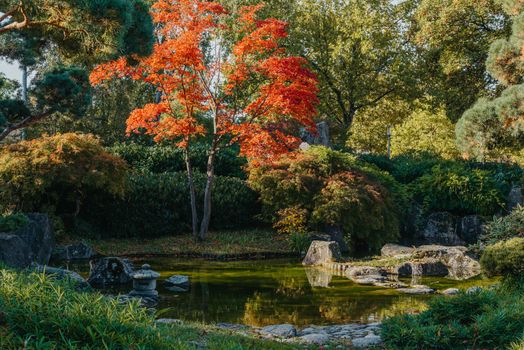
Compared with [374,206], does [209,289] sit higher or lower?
lower

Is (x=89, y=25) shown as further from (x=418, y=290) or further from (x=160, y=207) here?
(x=160, y=207)

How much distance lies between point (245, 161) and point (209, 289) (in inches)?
356

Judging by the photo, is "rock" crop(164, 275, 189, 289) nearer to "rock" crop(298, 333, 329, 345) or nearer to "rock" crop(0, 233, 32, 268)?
"rock" crop(0, 233, 32, 268)

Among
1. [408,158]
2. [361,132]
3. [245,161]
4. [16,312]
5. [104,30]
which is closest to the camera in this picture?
[16,312]

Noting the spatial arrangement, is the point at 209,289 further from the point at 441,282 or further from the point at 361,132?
the point at 361,132

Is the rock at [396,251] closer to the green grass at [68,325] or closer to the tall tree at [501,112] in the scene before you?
the tall tree at [501,112]

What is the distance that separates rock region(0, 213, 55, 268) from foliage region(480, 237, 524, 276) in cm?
691

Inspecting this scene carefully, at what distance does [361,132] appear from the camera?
29719mm

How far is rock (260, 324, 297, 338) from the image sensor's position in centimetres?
645

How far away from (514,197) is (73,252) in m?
12.3

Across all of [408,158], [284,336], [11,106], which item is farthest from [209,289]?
[408,158]

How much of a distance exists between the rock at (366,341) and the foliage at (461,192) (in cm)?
1175

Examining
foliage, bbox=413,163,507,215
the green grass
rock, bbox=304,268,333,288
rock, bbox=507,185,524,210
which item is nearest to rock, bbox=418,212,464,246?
foliage, bbox=413,163,507,215

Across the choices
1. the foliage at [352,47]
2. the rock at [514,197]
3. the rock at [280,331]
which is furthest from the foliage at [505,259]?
the foliage at [352,47]
